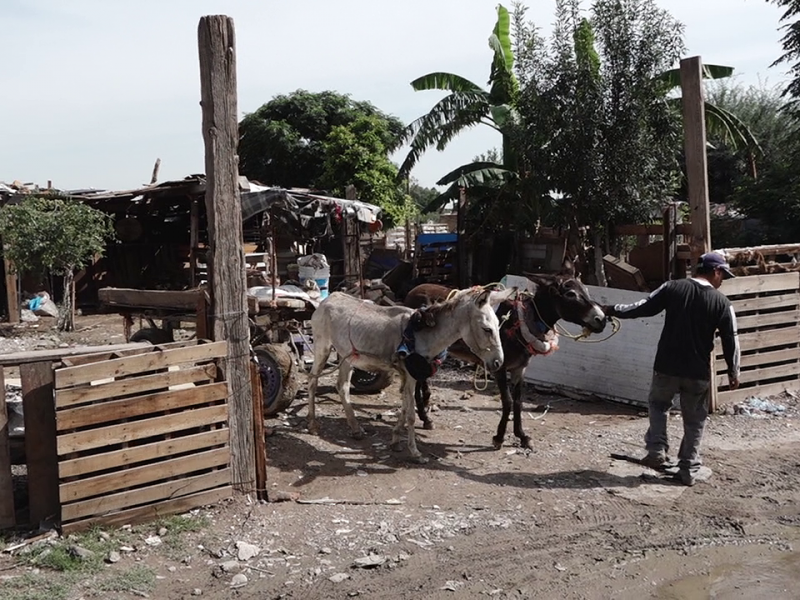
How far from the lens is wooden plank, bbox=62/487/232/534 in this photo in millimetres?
5675

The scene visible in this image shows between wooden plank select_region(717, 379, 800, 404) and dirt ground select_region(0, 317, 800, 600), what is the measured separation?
1.12m

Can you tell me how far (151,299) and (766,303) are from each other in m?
7.88

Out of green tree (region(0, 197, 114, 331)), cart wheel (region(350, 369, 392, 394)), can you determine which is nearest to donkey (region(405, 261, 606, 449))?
cart wheel (region(350, 369, 392, 394))

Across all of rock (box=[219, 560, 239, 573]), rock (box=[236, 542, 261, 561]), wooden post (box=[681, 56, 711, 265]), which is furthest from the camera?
wooden post (box=[681, 56, 711, 265])

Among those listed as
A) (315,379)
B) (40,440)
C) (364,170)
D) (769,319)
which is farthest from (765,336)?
(364,170)

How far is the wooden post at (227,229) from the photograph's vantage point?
20.5ft

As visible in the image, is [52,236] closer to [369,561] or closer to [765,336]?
[369,561]

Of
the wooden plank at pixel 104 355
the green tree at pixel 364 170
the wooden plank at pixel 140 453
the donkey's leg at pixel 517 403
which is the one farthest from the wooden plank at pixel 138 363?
the green tree at pixel 364 170

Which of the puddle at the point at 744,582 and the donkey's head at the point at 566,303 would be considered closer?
the puddle at the point at 744,582

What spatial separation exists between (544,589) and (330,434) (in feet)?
13.0

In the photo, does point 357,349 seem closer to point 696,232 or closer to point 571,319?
point 571,319

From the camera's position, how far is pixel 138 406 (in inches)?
234

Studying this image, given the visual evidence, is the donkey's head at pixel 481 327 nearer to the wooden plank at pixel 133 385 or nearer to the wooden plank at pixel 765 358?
the wooden plank at pixel 133 385

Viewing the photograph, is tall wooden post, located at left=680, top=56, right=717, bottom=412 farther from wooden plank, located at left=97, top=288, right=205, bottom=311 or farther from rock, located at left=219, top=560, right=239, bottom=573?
rock, located at left=219, top=560, right=239, bottom=573
